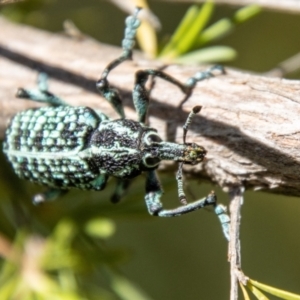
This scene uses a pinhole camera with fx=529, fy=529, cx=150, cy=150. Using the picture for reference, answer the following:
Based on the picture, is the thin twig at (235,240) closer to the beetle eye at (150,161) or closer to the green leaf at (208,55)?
the beetle eye at (150,161)

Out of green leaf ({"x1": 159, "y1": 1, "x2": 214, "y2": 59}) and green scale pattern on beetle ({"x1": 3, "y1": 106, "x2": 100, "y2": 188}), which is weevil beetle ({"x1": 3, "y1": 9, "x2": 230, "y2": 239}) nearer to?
green scale pattern on beetle ({"x1": 3, "y1": 106, "x2": 100, "y2": 188})

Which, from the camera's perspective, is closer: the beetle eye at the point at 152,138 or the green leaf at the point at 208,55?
the beetle eye at the point at 152,138

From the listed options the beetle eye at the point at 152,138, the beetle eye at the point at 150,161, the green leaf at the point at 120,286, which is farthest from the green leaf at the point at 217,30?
the green leaf at the point at 120,286

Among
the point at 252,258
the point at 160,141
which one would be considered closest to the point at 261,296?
the point at 160,141

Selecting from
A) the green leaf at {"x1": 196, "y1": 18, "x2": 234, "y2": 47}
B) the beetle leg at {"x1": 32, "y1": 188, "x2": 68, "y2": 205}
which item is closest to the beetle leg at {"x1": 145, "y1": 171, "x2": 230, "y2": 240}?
the beetle leg at {"x1": 32, "y1": 188, "x2": 68, "y2": 205}

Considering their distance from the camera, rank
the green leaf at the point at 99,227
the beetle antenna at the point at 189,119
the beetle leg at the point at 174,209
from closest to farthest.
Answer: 1. the beetle antenna at the point at 189,119
2. the beetle leg at the point at 174,209
3. the green leaf at the point at 99,227

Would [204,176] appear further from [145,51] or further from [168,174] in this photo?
[145,51]
